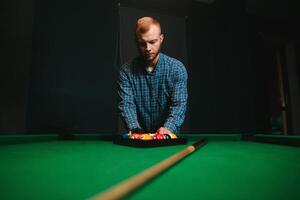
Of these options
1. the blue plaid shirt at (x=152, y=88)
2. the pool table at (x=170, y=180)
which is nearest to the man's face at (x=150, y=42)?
the blue plaid shirt at (x=152, y=88)

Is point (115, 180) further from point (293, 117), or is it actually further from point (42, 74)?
point (293, 117)

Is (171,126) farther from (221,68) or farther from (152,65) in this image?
(221,68)

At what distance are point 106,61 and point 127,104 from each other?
6.24 feet

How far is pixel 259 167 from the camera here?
2.89ft

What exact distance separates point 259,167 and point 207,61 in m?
3.89

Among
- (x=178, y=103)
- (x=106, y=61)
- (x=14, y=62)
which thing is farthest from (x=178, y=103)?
(x=14, y=62)

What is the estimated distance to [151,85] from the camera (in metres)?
2.49

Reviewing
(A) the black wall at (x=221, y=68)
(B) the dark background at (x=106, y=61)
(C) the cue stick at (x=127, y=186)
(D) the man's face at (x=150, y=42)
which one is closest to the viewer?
(C) the cue stick at (x=127, y=186)

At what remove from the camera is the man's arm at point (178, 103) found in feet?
7.24

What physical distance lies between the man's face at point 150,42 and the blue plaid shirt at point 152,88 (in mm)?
172

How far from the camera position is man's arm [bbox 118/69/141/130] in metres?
2.24

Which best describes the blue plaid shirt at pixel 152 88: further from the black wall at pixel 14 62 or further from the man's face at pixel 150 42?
the black wall at pixel 14 62

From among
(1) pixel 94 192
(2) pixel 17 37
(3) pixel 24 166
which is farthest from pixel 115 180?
(2) pixel 17 37

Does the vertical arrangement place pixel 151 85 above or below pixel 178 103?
above
